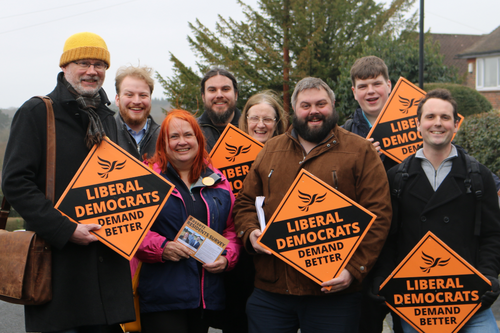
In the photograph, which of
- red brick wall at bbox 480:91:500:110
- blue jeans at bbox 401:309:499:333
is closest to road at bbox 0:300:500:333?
blue jeans at bbox 401:309:499:333

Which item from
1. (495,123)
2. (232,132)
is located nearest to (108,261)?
(232,132)

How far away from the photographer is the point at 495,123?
9.37 metres

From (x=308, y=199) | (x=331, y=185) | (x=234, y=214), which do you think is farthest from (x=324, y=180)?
(x=234, y=214)

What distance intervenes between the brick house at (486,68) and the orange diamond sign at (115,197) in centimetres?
3290

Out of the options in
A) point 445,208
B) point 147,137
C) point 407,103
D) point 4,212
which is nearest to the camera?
point 4,212

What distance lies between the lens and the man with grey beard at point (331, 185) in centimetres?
298

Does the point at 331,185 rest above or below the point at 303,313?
above

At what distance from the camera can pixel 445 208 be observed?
298 centimetres

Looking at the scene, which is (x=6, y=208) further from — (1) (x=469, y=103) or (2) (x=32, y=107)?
(1) (x=469, y=103)

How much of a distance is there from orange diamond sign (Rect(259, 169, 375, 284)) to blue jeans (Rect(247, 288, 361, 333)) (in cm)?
25

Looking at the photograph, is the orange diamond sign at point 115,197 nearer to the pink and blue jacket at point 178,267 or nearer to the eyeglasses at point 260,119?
the pink and blue jacket at point 178,267

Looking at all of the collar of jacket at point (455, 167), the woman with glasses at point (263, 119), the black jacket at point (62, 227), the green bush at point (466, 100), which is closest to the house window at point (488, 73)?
the green bush at point (466, 100)

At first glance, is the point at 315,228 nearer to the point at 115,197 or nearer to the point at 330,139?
the point at 330,139

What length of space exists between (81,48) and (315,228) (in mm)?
1834
